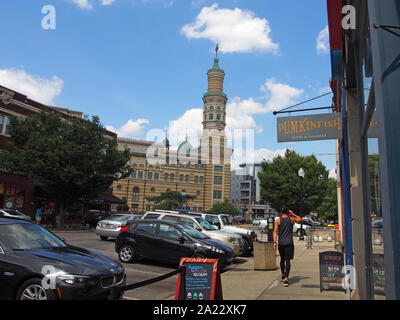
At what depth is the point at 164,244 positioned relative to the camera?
37.2 feet

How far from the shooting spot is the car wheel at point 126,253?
11.7 m

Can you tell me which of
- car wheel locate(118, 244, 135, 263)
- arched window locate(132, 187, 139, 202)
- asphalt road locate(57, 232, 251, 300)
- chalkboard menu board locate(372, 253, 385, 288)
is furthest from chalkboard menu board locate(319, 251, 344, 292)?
arched window locate(132, 187, 139, 202)

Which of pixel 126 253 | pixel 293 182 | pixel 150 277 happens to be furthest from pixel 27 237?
pixel 293 182

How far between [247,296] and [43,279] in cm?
434

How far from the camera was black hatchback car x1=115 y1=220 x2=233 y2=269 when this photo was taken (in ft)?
36.1

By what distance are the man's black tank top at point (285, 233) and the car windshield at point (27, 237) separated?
5.27 m

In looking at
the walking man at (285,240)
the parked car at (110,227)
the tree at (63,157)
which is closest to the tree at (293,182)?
the tree at (63,157)

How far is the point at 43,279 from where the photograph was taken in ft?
16.8

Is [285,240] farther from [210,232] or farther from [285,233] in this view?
[210,232]

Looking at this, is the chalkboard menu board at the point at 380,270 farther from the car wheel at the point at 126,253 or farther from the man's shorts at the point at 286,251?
the car wheel at the point at 126,253

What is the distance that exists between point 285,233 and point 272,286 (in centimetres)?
138

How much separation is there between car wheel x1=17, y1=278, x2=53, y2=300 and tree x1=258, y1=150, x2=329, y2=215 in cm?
4061

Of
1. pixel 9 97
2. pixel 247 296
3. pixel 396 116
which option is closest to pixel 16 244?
pixel 247 296
